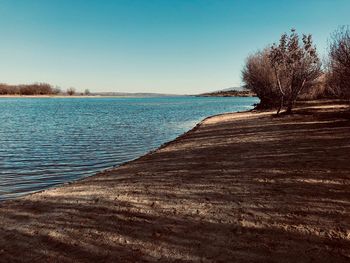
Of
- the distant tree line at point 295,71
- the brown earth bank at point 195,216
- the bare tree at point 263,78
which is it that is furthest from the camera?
the bare tree at point 263,78

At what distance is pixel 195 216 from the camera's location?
6.68m

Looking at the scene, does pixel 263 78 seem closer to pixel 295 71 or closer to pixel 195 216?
pixel 295 71

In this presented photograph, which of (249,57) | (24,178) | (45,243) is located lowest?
(24,178)

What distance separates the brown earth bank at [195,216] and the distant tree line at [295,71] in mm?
11847

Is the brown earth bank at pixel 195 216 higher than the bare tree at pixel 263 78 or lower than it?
lower

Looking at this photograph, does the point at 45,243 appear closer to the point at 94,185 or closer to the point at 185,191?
the point at 185,191

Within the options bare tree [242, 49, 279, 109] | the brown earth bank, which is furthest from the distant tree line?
the brown earth bank

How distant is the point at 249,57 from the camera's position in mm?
55531

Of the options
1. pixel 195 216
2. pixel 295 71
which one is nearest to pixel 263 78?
pixel 295 71

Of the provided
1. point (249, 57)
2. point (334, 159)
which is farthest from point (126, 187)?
point (249, 57)

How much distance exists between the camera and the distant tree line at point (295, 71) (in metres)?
21.2

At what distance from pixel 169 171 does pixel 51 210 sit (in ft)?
14.7

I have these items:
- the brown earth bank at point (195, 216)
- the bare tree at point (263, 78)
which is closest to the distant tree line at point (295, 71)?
the bare tree at point (263, 78)

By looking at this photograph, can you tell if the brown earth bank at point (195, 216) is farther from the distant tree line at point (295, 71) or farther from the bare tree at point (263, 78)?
the bare tree at point (263, 78)
